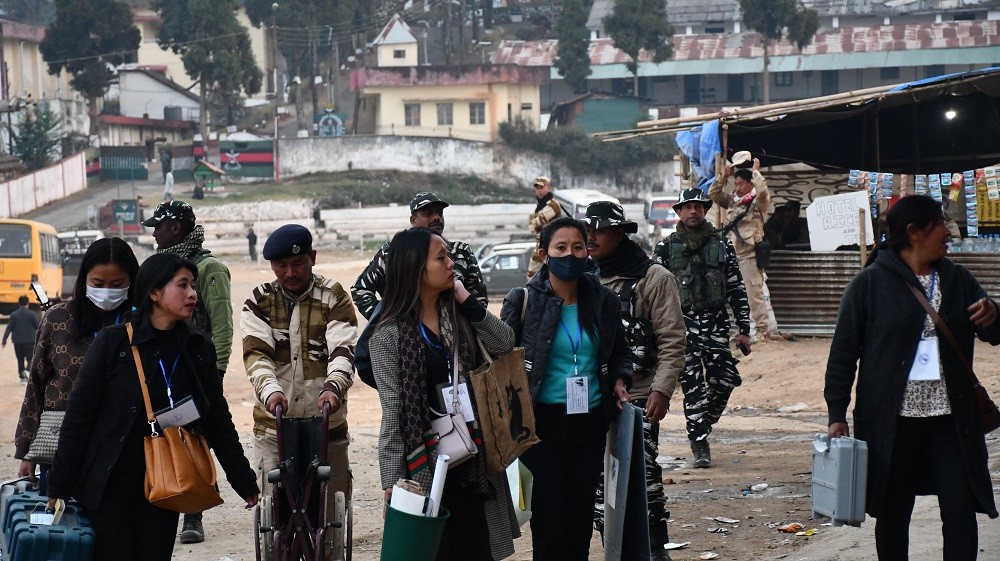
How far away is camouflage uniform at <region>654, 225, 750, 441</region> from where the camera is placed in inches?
347

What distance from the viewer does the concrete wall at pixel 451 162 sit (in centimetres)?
6512

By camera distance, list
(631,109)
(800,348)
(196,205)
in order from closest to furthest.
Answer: (800,348) < (196,205) < (631,109)

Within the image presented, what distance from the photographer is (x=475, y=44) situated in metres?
86.2

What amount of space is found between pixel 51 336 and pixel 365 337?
1437 mm

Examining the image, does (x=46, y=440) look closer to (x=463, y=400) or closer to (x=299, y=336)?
(x=299, y=336)

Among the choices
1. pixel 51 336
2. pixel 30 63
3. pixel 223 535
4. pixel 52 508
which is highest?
pixel 30 63

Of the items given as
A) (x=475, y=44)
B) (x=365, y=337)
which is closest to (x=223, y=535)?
(x=365, y=337)

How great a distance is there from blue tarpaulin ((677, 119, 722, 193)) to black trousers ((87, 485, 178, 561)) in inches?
448

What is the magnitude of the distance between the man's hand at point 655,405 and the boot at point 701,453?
10.3ft

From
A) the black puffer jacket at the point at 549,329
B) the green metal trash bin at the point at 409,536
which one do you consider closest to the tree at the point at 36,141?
the black puffer jacket at the point at 549,329

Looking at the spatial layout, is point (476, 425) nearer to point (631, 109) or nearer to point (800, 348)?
point (800, 348)

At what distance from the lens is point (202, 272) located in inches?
272

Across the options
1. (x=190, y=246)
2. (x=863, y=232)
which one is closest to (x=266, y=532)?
(x=190, y=246)

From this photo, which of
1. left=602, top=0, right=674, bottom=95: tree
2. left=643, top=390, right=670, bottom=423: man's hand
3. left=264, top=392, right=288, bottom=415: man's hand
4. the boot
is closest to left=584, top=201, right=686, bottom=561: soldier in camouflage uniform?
left=643, top=390, right=670, bottom=423: man's hand
